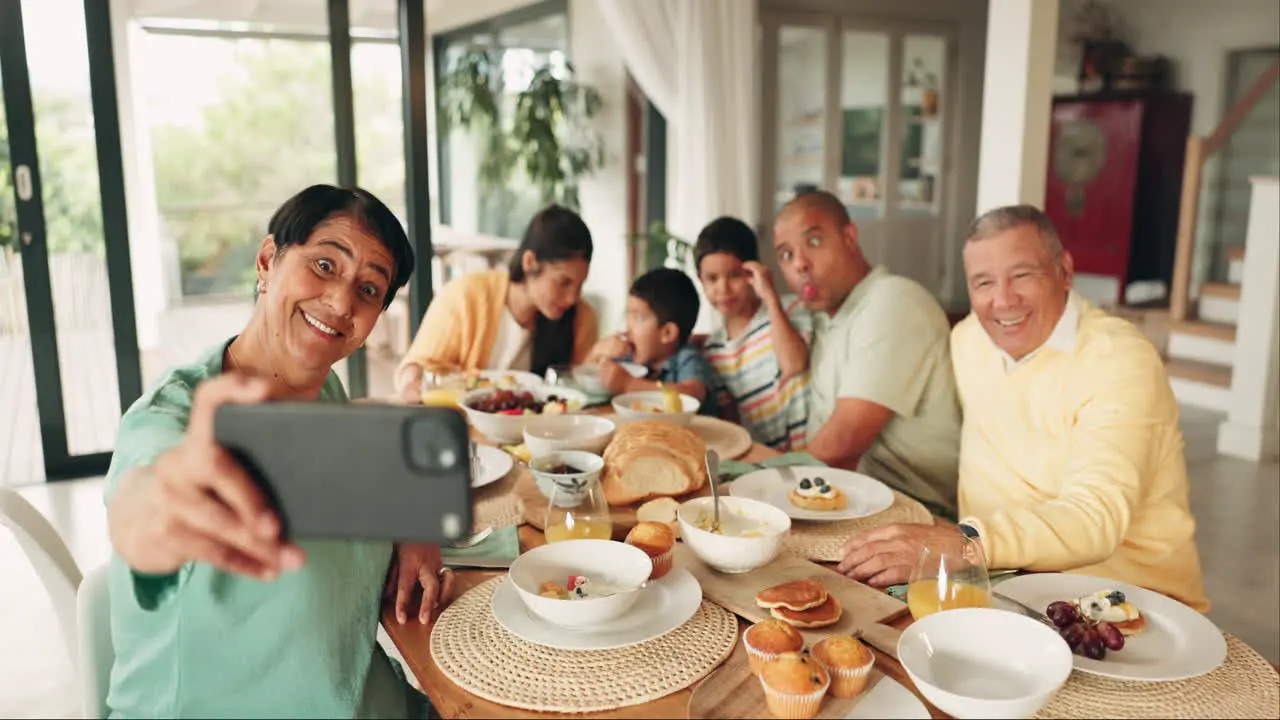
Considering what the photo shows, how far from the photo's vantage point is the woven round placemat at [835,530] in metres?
1.54

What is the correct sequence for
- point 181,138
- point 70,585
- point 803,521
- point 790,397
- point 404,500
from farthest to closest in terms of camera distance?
point 181,138 → point 790,397 → point 803,521 → point 70,585 → point 404,500

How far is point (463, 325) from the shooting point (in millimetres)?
2828

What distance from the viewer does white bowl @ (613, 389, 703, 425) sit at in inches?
86.0

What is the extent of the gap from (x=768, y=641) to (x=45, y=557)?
3.75 feet

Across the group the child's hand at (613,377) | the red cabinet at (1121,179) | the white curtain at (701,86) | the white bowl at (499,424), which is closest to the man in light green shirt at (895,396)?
the child's hand at (613,377)

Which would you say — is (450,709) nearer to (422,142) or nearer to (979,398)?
(979,398)

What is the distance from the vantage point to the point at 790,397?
263 cm

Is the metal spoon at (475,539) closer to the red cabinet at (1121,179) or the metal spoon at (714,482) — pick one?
the metal spoon at (714,482)

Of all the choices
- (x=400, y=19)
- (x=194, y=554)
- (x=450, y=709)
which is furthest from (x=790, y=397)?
(x=400, y=19)

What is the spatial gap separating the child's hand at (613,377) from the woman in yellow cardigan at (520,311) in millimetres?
343

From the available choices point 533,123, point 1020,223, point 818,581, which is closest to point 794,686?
point 818,581

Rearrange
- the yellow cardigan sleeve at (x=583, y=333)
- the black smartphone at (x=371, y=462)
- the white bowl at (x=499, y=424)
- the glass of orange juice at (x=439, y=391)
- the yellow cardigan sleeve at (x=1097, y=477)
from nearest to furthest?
the black smartphone at (x=371, y=462) < the yellow cardigan sleeve at (x=1097, y=477) < the white bowl at (x=499, y=424) < the glass of orange juice at (x=439, y=391) < the yellow cardigan sleeve at (x=583, y=333)

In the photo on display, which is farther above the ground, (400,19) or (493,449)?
(400,19)

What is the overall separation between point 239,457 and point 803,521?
43.5 inches
